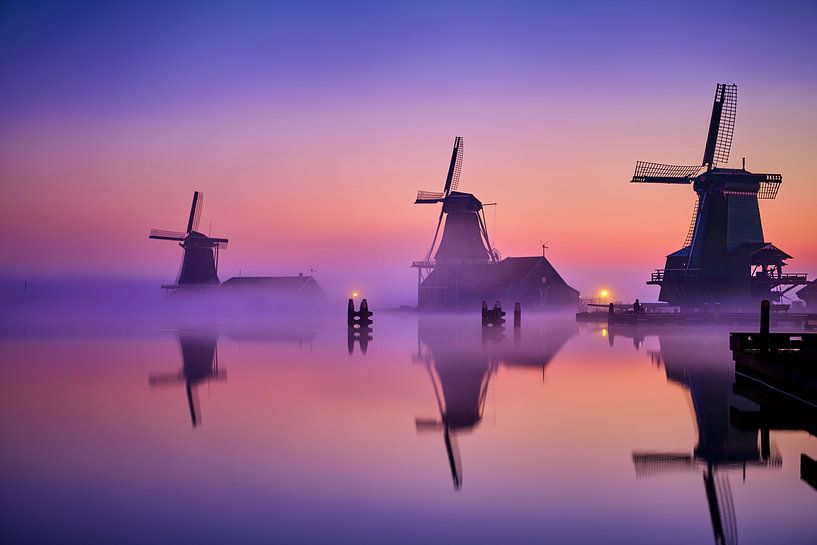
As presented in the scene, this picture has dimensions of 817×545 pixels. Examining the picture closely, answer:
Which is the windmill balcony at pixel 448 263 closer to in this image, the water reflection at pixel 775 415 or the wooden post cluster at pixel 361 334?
the wooden post cluster at pixel 361 334

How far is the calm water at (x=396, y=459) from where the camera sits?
7.56 meters

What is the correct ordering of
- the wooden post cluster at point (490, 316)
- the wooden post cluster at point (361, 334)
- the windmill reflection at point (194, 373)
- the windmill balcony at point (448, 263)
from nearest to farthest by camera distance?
the windmill reflection at point (194, 373)
the wooden post cluster at point (361, 334)
the wooden post cluster at point (490, 316)
the windmill balcony at point (448, 263)

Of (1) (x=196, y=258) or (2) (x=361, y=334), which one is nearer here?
(2) (x=361, y=334)

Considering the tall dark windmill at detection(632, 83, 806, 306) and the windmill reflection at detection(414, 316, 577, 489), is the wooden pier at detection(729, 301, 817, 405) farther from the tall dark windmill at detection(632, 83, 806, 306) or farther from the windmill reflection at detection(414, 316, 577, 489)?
the tall dark windmill at detection(632, 83, 806, 306)

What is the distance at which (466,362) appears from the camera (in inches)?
974

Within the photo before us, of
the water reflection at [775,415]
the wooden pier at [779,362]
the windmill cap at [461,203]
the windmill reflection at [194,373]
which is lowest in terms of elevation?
the windmill reflection at [194,373]

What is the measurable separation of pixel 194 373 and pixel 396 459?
1316 centimetres

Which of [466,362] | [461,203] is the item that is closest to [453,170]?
[461,203]

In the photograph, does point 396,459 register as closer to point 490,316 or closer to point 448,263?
point 490,316

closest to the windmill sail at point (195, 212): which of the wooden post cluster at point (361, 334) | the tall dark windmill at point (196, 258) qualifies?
the tall dark windmill at point (196, 258)

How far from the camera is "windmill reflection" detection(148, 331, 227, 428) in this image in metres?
16.6

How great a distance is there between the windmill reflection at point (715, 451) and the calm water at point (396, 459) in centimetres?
5

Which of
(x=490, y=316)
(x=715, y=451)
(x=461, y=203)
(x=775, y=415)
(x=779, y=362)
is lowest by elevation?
(x=490, y=316)

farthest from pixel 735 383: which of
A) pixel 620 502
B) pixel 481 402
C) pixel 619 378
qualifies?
pixel 620 502
